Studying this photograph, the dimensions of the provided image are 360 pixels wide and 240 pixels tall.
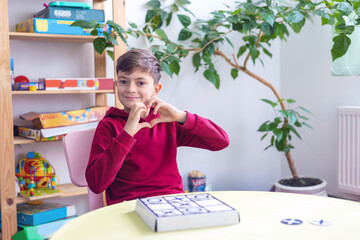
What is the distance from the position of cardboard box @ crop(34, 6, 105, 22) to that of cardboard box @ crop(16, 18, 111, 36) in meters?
0.03

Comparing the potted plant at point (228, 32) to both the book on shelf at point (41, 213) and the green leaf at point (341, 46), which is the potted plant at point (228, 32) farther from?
the book on shelf at point (41, 213)

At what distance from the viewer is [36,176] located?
8.27 ft

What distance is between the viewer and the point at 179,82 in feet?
10.6

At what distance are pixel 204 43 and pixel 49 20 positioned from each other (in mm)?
985

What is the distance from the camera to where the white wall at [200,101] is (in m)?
2.67

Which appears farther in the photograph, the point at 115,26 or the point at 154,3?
the point at 154,3

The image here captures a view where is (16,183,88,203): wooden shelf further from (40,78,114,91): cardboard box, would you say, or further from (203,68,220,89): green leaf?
(203,68,220,89): green leaf

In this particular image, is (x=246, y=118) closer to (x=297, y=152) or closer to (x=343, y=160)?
(x=297, y=152)

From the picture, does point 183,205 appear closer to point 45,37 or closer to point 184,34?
point 45,37

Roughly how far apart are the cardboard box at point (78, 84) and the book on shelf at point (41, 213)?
0.65 meters

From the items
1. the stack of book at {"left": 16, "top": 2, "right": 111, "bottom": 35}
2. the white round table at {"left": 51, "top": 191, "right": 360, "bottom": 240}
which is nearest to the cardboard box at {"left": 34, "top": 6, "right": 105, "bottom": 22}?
the stack of book at {"left": 16, "top": 2, "right": 111, "bottom": 35}

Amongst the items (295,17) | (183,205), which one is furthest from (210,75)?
(183,205)

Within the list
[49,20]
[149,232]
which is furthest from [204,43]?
[149,232]

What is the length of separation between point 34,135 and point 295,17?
156 centimetres
